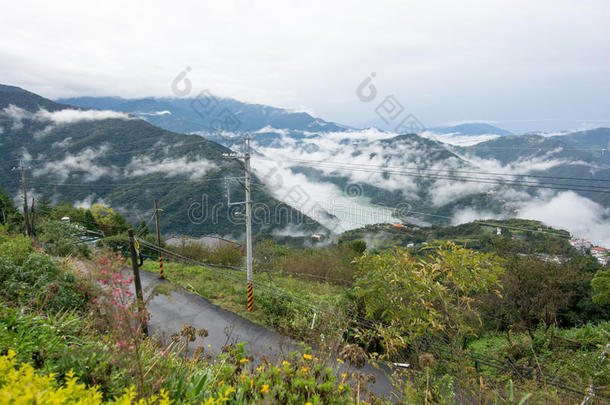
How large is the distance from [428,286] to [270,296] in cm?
814

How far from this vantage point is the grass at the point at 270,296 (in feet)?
33.5

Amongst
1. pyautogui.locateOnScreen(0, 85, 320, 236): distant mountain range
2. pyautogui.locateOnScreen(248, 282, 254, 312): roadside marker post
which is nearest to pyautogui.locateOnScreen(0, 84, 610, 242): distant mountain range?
pyautogui.locateOnScreen(0, 85, 320, 236): distant mountain range

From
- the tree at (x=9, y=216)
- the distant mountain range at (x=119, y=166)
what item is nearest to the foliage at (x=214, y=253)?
the distant mountain range at (x=119, y=166)

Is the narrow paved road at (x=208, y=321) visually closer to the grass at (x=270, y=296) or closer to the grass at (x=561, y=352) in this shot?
the grass at (x=270, y=296)

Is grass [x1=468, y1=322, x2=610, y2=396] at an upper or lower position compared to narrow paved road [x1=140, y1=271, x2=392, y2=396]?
upper

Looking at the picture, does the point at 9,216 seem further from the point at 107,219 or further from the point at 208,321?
the point at 208,321

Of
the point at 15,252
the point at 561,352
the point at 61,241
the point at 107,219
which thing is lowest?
the point at 107,219

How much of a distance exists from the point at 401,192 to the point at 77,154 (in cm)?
8980

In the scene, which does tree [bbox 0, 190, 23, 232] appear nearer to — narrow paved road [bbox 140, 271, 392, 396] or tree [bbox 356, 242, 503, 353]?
narrow paved road [bbox 140, 271, 392, 396]

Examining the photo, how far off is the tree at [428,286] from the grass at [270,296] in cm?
258

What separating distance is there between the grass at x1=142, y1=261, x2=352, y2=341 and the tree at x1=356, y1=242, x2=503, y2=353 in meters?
2.58

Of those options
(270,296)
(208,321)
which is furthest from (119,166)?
(270,296)

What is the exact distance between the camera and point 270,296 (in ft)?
38.7

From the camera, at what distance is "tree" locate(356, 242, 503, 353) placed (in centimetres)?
461
